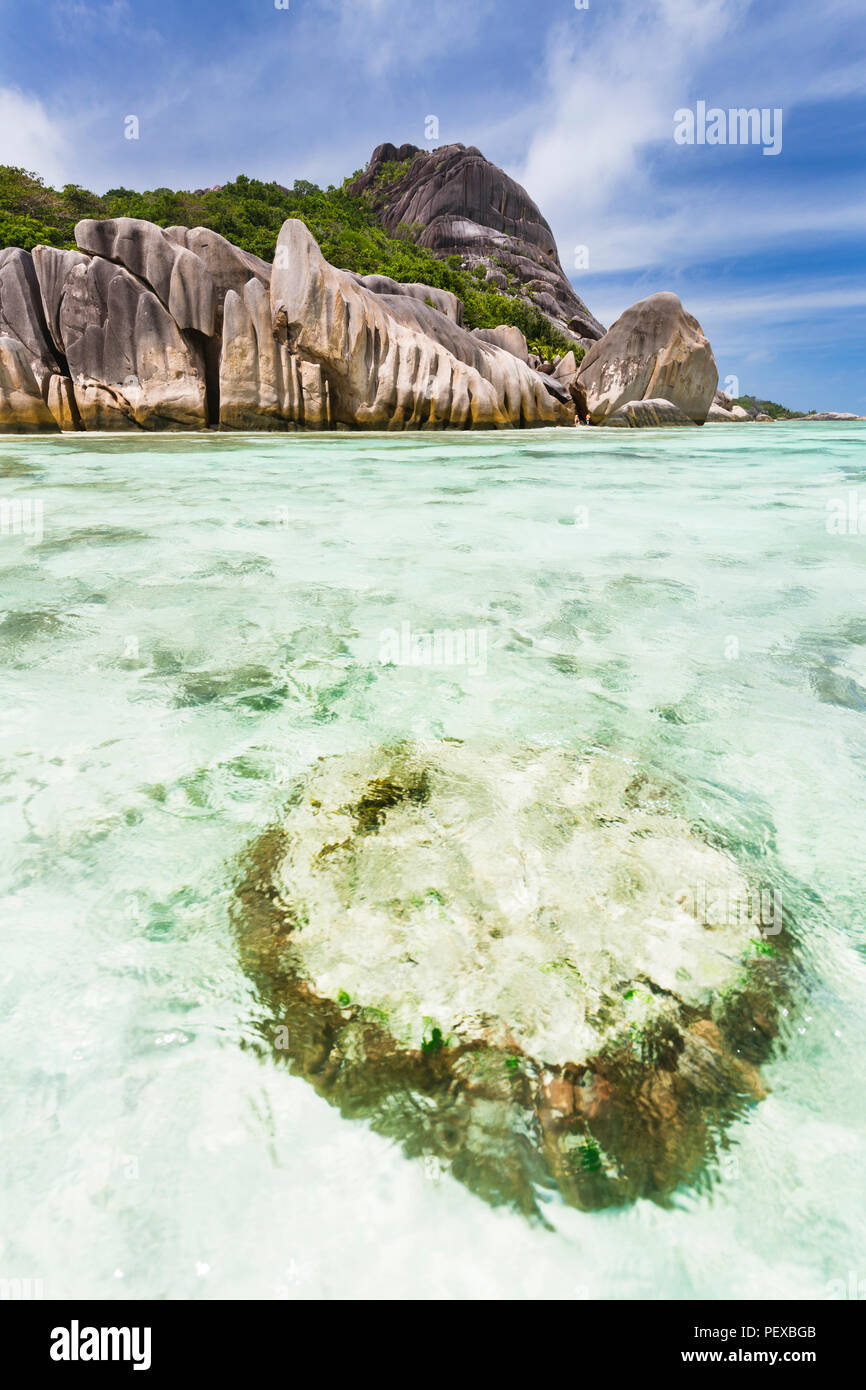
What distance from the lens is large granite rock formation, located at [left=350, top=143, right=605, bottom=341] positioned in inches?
1948

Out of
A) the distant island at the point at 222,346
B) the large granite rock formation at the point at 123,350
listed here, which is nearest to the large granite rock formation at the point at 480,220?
the distant island at the point at 222,346

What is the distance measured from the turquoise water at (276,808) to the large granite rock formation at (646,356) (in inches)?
837

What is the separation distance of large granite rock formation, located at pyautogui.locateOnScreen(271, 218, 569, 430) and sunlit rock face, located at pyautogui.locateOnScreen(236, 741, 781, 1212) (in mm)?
16335

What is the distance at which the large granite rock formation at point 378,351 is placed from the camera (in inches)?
601

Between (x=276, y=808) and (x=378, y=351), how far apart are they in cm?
1684

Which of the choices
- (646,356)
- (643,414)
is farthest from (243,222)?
(643,414)

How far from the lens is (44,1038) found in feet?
3.75

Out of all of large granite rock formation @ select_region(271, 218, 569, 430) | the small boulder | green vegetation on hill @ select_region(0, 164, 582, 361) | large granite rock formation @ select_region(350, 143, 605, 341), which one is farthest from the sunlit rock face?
large granite rock formation @ select_region(350, 143, 605, 341)

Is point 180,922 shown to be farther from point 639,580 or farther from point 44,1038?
point 639,580

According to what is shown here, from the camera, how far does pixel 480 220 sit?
176ft

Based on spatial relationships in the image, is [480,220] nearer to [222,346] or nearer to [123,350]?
[222,346]

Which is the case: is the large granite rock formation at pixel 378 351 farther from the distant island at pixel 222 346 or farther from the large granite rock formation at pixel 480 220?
the large granite rock formation at pixel 480 220
